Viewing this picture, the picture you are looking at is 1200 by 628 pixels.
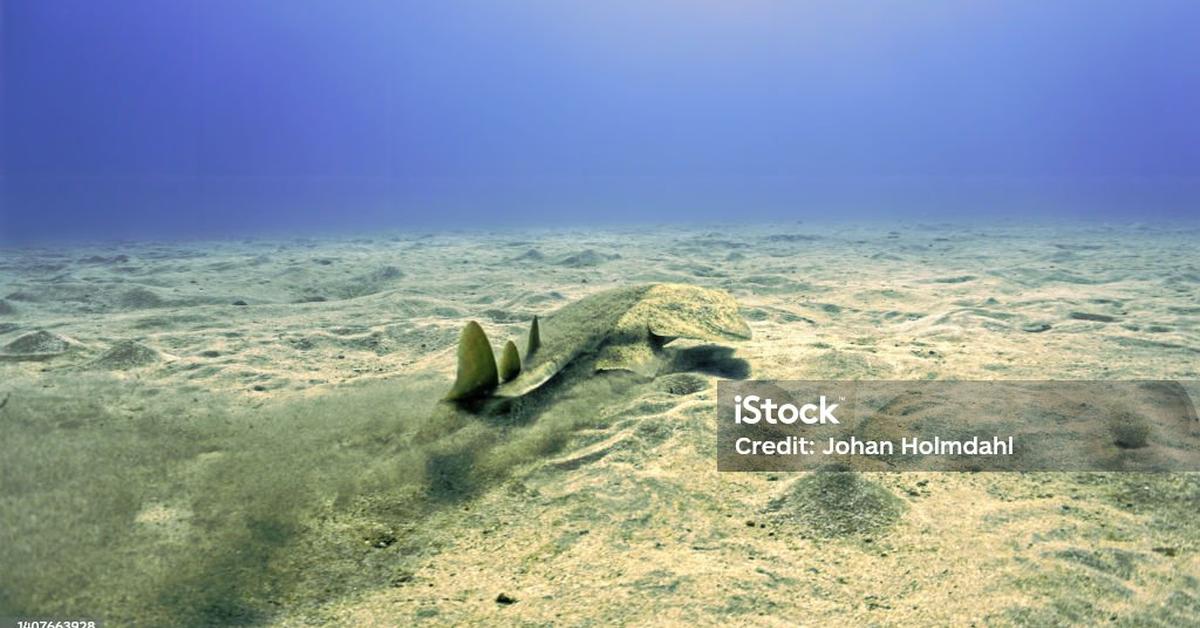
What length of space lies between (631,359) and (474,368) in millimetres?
1170

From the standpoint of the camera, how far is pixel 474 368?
3562 mm

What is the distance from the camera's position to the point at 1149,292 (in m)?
6.80

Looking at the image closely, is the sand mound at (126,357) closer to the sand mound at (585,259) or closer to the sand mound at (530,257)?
the sand mound at (585,259)

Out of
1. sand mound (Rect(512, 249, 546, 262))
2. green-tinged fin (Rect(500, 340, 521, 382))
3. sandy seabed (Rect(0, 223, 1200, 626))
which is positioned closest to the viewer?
sandy seabed (Rect(0, 223, 1200, 626))

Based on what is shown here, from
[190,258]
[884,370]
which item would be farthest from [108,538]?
[190,258]

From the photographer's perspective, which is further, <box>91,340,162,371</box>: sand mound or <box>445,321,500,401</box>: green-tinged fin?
<box>91,340,162,371</box>: sand mound

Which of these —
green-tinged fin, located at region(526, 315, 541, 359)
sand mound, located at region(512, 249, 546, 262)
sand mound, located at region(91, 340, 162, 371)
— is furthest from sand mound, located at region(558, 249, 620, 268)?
sand mound, located at region(91, 340, 162, 371)

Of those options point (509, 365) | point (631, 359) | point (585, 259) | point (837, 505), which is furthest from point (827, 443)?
point (585, 259)

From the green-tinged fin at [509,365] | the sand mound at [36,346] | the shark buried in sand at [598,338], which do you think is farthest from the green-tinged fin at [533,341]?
the sand mound at [36,346]

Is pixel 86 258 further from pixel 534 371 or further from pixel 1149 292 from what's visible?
pixel 1149 292

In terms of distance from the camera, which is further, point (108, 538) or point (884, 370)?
point (884, 370)

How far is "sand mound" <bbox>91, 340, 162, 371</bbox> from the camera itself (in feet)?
14.7

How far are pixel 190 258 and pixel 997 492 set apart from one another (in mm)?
15716

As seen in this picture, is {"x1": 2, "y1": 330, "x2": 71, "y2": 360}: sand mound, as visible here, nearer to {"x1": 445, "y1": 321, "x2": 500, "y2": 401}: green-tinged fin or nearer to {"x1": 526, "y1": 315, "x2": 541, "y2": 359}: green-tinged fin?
{"x1": 445, "y1": 321, "x2": 500, "y2": 401}: green-tinged fin
